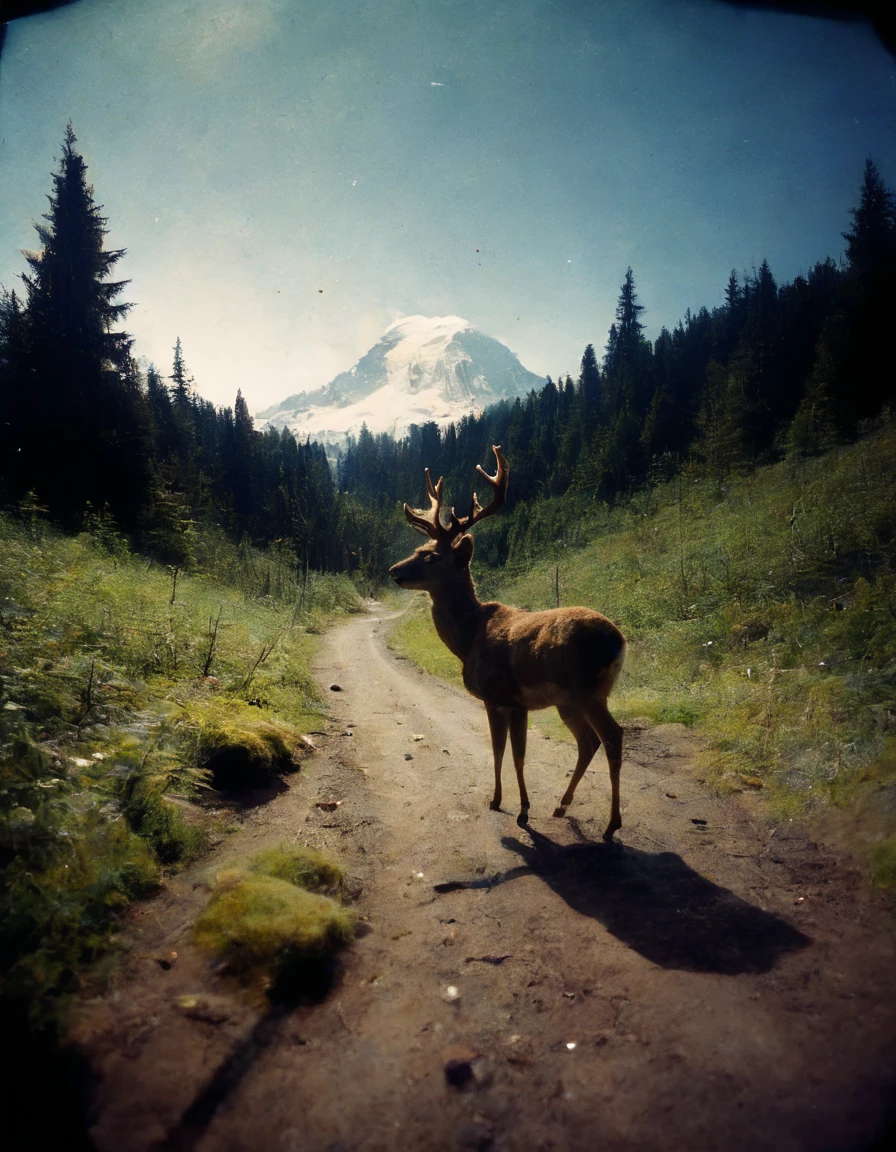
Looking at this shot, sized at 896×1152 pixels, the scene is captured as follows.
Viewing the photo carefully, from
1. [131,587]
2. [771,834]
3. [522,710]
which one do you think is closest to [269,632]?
[131,587]

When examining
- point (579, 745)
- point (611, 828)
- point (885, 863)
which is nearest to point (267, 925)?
point (611, 828)

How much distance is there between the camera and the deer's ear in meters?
6.05

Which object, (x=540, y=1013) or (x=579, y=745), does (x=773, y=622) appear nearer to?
(x=579, y=745)

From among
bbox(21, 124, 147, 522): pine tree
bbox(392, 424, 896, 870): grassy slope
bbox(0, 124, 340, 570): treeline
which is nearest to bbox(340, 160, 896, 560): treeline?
bbox(392, 424, 896, 870): grassy slope

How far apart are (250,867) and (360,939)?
847 mm

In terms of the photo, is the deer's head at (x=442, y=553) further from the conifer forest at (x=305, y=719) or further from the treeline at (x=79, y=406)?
the treeline at (x=79, y=406)

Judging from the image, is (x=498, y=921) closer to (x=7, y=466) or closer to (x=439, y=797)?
(x=439, y=797)

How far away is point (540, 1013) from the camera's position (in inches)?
93.4

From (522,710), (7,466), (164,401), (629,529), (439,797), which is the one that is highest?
(164,401)

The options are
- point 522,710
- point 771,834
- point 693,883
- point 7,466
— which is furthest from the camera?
point 7,466

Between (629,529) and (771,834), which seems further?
(629,529)

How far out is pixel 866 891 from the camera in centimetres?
305

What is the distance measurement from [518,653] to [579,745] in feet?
3.80

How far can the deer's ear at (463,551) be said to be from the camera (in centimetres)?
605
